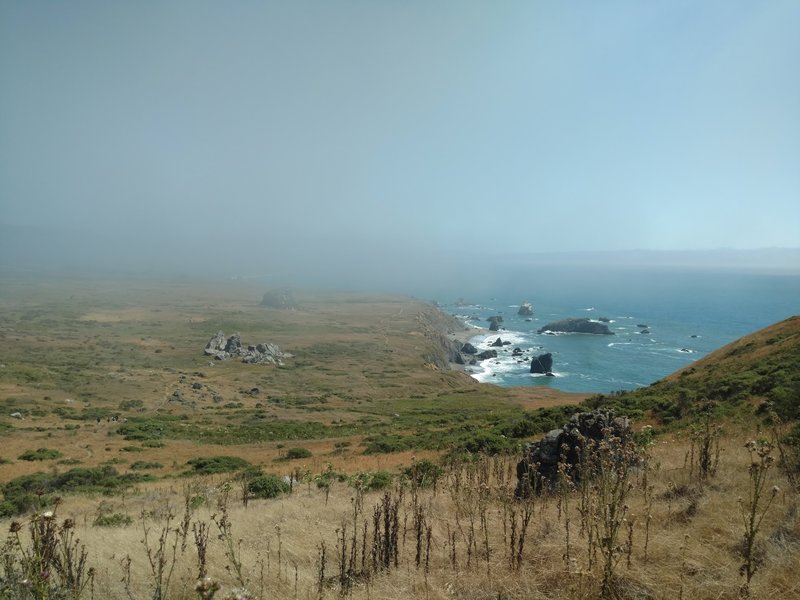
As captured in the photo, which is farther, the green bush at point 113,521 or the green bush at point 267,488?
the green bush at point 267,488

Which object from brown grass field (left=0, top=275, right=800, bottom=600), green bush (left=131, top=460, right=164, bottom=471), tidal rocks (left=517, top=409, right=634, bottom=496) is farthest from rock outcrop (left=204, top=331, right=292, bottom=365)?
tidal rocks (left=517, top=409, right=634, bottom=496)

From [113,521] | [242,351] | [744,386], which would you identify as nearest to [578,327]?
[242,351]

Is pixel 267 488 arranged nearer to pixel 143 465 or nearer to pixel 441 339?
pixel 143 465

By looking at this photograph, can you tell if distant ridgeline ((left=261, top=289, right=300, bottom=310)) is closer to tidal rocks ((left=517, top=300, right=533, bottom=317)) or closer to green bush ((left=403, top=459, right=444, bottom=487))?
tidal rocks ((left=517, top=300, right=533, bottom=317))

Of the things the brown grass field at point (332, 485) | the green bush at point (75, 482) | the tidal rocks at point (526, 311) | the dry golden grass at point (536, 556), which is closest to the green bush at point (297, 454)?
the brown grass field at point (332, 485)

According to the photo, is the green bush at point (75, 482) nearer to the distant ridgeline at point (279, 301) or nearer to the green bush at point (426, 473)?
the green bush at point (426, 473)
